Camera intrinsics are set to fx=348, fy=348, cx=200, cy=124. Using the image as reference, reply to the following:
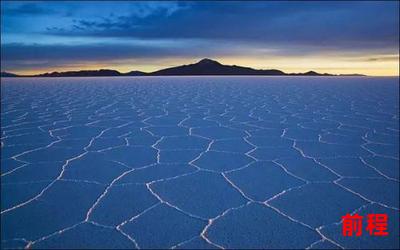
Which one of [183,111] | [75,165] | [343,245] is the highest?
[183,111]

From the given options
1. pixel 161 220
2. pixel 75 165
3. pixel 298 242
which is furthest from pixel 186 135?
pixel 298 242

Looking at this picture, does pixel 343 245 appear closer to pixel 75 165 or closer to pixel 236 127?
pixel 75 165

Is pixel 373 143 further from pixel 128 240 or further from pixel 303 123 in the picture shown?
pixel 128 240

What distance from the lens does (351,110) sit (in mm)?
5934

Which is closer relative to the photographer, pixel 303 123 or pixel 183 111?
pixel 303 123

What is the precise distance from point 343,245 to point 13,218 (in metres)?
1.62

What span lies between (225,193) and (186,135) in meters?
1.71

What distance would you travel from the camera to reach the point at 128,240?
5.22ft

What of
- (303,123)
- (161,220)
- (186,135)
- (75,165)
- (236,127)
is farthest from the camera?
(303,123)

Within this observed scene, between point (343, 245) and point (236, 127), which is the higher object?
point (236, 127)

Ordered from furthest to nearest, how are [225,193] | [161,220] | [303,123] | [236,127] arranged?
[303,123] < [236,127] < [225,193] < [161,220]

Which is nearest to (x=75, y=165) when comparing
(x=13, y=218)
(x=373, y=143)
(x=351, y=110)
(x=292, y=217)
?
(x=13, y=218)

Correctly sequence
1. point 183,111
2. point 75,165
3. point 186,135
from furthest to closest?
point 183,111, point 186,135, point 75,165

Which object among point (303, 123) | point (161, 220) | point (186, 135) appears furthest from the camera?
point (303, 123)
